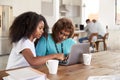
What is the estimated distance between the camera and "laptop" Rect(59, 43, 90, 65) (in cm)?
166

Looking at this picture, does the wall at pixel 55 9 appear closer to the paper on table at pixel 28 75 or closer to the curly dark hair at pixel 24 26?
the curly dark hair at pixel 24 26

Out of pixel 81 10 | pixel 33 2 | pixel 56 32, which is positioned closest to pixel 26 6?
pixel 33 2

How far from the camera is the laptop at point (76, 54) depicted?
1.66m

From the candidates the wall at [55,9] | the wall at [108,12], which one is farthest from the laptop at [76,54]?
the wall at [108,12]

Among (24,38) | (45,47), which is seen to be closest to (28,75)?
(24,38)

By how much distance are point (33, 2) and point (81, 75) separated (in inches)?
136

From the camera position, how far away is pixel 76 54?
1705 millimetres

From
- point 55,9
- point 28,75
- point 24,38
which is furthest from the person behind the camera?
point 55,9

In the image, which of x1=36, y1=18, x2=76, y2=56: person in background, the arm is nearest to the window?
x1=36, y1=18, x2=76, y2=56: person in background

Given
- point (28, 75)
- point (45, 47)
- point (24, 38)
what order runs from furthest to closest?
point (45, 47)
point (24, 38)
point (28, 75)

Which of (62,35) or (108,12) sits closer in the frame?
(62,35)

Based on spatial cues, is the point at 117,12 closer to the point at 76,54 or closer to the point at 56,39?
the point at 56,39

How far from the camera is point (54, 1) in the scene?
16.8 feet

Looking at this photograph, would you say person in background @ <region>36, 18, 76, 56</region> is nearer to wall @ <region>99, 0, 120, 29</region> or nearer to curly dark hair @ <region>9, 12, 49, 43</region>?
curly dark hair @ <region>9, 12, 49, 43</region>
